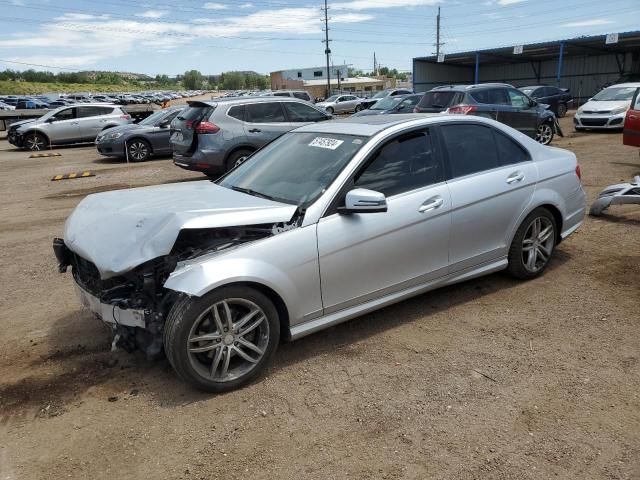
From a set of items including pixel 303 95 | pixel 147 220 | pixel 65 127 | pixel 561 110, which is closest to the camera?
pixel 147 220

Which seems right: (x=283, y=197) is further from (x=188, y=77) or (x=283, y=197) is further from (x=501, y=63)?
(x=188, y=77)

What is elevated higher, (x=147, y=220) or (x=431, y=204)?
(x=147, y=220)

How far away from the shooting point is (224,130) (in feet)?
34.1

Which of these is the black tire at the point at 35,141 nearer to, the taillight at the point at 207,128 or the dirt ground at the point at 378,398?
the taillight at the point at 207,128

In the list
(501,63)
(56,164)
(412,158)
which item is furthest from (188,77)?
(412,158)

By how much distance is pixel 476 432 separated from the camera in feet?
9.66

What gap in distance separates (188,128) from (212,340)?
26.6 feet

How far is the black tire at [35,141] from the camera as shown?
20672 mm

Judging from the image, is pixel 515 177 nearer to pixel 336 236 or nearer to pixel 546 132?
pixel 336 236

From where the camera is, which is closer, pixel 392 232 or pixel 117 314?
pixel 117 314

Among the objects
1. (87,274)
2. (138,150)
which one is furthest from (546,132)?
(87,274)

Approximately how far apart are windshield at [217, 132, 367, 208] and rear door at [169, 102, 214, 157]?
604 centimetres

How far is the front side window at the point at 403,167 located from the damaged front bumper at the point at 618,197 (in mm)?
3913

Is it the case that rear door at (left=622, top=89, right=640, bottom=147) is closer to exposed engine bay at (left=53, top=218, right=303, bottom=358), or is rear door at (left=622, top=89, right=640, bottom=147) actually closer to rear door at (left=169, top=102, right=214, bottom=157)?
rear door at (left=169, top=102, right=214, bottom=157)
